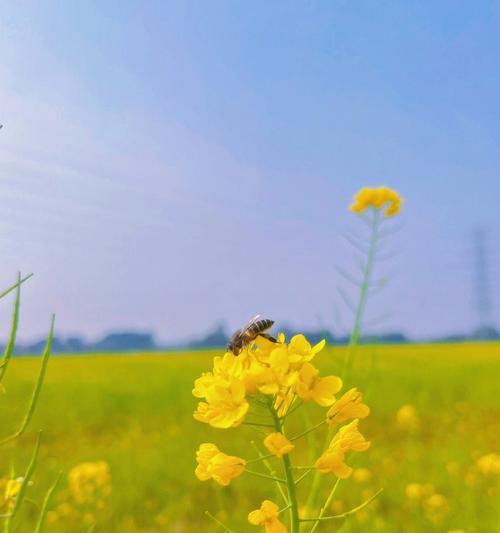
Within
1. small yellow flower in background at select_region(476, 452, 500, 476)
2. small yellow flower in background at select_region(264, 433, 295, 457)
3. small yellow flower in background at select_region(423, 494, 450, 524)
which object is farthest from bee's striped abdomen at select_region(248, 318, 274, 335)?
small yellow flower in background at select_region(476, 452, 500, 476)

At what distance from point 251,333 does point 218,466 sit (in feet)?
0.88

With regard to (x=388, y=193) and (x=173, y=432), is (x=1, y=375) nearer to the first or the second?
(x=388, y=193)

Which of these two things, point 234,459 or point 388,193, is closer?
point 234,459

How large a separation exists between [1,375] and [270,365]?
456 millimetres

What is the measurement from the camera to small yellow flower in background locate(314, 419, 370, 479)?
103 centimetres

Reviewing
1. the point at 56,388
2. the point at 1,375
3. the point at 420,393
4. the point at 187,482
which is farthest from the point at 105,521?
the point at 56,388

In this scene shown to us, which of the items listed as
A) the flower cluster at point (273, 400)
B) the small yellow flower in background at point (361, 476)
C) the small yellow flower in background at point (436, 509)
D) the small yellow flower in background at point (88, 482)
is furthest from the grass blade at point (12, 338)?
the small yellow flower in background at point (361, 476)

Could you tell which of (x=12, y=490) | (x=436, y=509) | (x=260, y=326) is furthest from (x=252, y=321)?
(x=436, y=509)

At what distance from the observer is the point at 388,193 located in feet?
8.38

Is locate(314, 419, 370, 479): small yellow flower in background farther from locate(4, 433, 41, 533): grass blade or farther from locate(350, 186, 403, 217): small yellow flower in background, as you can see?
locate(350, 186, 403, 217): small yellow flower in background

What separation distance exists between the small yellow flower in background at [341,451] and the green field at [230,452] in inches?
18.5

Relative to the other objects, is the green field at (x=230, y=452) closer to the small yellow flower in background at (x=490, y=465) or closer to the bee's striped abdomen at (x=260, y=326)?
the small yellow flower in background at (x=490, y=465)

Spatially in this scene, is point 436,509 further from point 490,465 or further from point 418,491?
point 490,465

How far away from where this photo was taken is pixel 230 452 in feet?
17.2
